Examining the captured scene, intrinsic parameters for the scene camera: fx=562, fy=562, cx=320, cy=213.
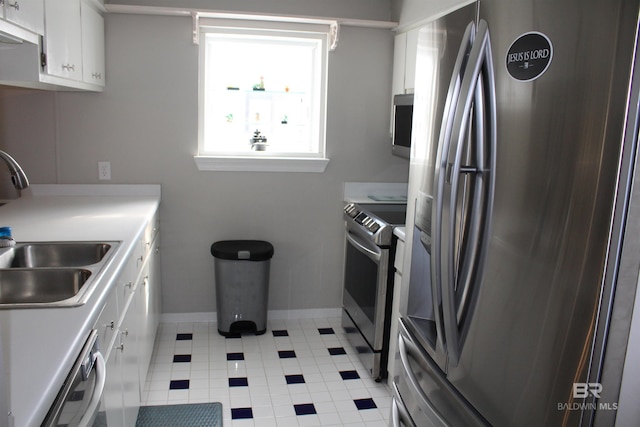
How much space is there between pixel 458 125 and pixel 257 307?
2.39 metres

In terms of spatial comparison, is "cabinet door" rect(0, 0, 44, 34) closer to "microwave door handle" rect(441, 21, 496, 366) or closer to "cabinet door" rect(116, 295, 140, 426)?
"cabinet door" rect(116, 295, 140, 426)

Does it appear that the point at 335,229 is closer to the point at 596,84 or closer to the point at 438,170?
the point at 438,170

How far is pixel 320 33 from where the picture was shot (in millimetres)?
3588

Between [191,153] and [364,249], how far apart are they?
1.29m

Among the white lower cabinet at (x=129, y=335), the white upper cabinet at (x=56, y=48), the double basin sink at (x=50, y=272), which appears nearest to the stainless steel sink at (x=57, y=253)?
the double basin sink at (x=50, y=272)

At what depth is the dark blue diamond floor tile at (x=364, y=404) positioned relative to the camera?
2.79 metres

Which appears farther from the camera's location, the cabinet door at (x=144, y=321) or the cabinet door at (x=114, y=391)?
the cabinet door at (x=144, y=321)

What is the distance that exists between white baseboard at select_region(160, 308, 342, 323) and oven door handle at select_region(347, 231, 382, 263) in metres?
0.72

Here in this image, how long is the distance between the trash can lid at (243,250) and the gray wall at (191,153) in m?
0.18

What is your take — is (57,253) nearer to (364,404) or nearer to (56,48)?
(56,48)

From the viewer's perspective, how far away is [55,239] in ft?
7.30

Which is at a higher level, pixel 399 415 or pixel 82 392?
pixel 82 392

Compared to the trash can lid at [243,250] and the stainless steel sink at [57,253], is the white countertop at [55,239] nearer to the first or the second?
the stainless steel sink at [57,253]

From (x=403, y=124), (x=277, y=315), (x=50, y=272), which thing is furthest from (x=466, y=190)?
(x=277, y=315)
